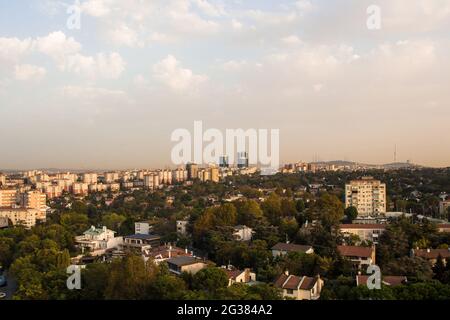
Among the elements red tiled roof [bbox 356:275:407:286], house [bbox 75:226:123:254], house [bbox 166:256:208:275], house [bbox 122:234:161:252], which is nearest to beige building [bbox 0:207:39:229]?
house [bbox 75:226:123:254]

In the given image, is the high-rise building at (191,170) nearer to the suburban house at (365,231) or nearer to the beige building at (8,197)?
the beige building at (8,197)

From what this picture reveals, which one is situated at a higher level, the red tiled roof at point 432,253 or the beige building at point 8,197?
the red tiled roof at point 432,253

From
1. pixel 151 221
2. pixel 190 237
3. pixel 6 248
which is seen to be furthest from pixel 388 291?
pixel 151 221

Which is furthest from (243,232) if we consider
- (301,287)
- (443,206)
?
(443,206)

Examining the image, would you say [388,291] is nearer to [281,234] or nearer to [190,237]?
[281,234]

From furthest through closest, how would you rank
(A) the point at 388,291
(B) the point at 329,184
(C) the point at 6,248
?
(B) the point at 329,184, (C) the point at 6,248, (A) the point at 388,291

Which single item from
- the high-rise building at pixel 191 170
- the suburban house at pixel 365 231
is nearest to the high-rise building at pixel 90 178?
the high-rise building at pixel 191 170

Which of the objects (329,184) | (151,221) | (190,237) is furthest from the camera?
(329,184)

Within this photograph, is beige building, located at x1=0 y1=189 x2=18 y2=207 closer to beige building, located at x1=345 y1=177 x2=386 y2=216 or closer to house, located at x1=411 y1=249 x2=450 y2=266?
beige building, located at x1=345 y1=177 x2=386 y2=216
